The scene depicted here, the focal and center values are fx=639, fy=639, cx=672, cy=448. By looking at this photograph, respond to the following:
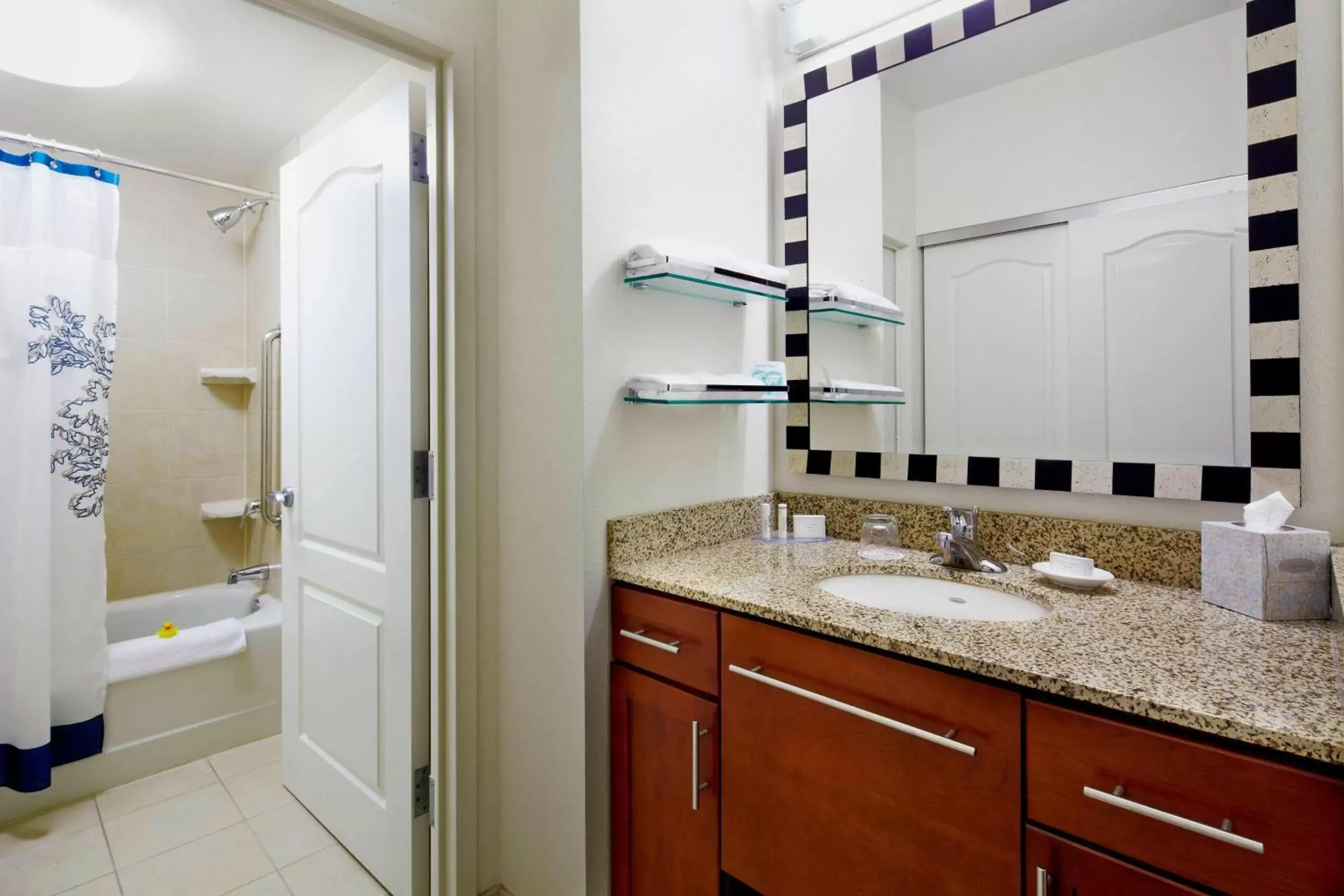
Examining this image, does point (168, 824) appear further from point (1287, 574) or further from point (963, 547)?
point (1287, 574)

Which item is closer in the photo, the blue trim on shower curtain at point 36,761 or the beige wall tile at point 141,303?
the blue trim on shower curtain at point 36,761

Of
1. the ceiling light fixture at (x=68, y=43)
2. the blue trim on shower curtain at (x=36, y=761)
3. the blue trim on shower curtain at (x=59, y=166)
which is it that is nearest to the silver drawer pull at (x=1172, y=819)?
the blue trim on shower curtain at (x=36, y=761)

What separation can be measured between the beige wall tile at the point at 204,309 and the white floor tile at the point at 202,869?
2240mm

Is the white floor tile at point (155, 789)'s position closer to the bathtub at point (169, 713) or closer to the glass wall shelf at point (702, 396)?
the bathtub at point (169, 713)

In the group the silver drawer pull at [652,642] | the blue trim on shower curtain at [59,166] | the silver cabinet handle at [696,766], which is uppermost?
the blue trim on shower curtain at [59,166]

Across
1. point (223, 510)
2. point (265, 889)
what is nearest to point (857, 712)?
point (265, 889)

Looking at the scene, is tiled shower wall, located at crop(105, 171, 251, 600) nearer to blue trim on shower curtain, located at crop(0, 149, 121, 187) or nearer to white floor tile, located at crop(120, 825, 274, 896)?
blue trim on shower curtain, located at crop(0, 149, 121, 187)

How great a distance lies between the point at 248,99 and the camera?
7.68ft

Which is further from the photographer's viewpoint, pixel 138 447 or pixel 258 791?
pixel 138 447

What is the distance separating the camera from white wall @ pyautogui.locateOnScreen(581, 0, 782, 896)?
1323 millimetres

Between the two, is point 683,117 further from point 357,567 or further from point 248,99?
point 248,99

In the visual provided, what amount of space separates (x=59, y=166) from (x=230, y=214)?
2.56ft

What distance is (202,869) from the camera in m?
1.74

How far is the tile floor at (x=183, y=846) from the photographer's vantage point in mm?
1675
